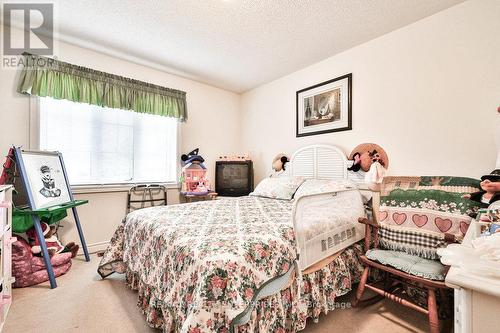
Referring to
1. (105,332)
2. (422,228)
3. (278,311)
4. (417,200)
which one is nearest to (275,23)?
(417,200)

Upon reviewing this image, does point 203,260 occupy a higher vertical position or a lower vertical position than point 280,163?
lower

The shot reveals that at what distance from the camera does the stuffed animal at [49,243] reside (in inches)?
84.5

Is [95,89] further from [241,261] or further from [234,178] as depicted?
[241,261]

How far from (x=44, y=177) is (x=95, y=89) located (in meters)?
1.16

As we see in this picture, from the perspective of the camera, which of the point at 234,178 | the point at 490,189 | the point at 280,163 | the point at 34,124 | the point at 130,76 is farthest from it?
the point at 234,178

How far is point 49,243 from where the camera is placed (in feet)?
7.57

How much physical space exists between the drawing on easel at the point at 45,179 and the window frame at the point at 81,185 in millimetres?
275

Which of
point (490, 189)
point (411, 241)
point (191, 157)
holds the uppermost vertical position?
point (191, 157)

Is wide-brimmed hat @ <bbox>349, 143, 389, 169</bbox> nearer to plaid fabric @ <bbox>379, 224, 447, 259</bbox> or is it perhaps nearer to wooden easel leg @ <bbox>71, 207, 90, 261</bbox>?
plaid fabric @ <bbox>379, 224, 447, 259</bbox>

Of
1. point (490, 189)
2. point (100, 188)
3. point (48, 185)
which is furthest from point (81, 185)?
point (490, 189)

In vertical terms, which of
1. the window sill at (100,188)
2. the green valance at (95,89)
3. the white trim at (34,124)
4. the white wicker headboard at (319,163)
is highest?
the green valance at (95,89)

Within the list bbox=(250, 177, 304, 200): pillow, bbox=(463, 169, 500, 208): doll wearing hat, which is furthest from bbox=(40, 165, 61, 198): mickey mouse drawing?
bbox=(463, 169, 500, 208): doll wearing hat

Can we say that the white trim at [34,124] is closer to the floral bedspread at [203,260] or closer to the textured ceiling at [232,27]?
the textured ceiling at [232,27]

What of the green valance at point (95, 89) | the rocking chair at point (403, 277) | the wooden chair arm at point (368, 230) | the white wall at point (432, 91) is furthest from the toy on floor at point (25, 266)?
the white wall at point (432, 91)
